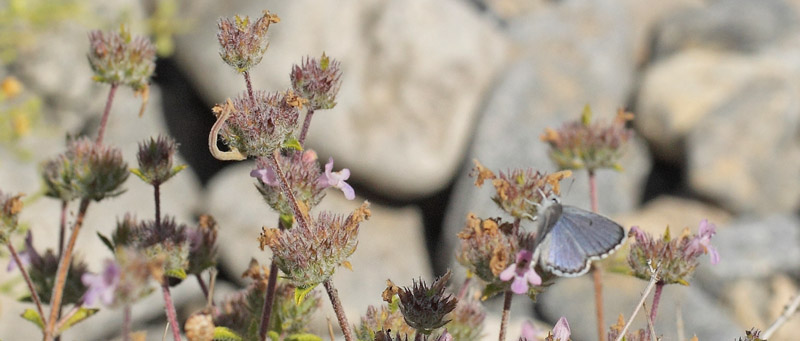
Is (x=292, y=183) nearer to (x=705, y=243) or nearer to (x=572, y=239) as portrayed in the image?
(x=572, y=239)

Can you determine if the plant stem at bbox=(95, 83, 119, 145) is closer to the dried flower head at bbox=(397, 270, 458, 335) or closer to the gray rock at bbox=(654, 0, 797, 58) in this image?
the dried flower head at bbox=(397, 270, 458, 335)

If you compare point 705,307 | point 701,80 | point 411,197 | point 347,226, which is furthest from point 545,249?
point 701,80

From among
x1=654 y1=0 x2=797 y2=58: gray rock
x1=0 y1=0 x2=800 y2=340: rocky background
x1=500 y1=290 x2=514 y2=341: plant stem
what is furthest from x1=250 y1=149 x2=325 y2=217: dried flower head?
x1=654 y1=0 x2=797 y2=58: gray rock

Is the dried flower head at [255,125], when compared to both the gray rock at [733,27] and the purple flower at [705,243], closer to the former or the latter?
the purple flower at [705,243]

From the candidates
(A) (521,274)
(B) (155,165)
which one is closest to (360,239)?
(B) (155,165)

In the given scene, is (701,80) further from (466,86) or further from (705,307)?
(705,307)
